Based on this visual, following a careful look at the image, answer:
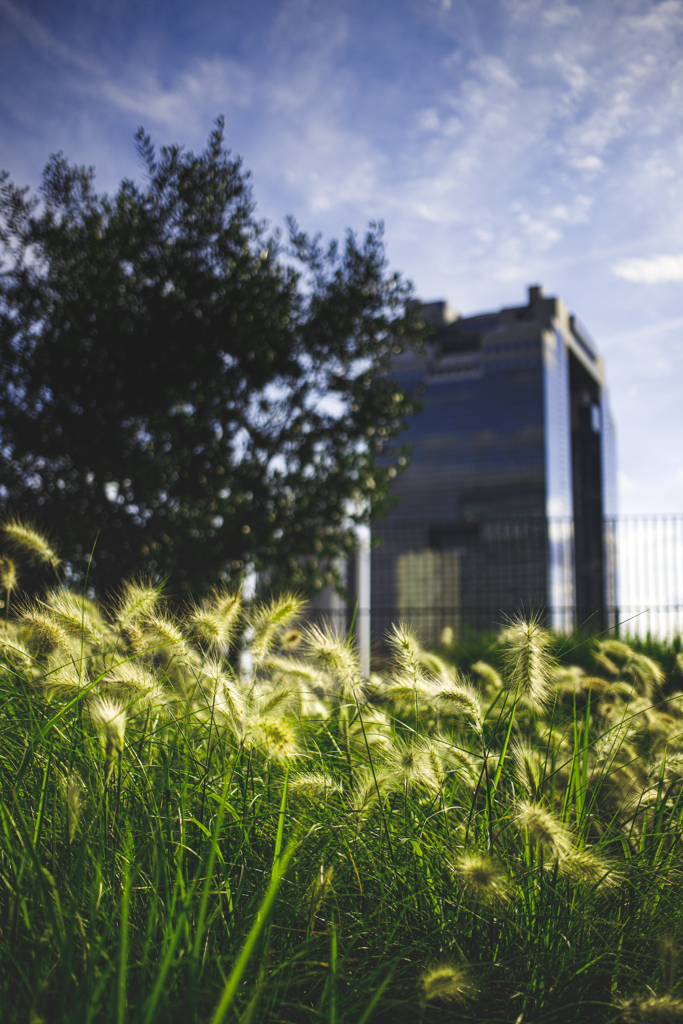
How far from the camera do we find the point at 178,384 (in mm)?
5578

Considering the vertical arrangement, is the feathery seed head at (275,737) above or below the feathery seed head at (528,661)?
below

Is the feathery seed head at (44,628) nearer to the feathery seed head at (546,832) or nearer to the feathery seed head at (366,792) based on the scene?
the feathery seed head at (366,792)

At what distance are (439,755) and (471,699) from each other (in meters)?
0.27

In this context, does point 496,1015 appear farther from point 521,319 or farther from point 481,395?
point 521,319

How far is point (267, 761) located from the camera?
5.04 feet

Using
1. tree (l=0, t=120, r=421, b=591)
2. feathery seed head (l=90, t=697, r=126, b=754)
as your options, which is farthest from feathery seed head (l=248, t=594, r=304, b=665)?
tree (l=0, t=120, r=421, b=591)

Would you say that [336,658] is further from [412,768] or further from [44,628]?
[44,628]

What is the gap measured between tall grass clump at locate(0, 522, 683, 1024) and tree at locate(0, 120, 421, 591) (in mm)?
3905

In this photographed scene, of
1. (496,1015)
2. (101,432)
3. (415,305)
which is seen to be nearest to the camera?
Answer: (496,1015)

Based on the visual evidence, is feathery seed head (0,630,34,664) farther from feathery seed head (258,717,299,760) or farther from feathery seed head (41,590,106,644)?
feathery seed head (258,717,299,760)

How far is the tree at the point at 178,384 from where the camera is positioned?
547 cm

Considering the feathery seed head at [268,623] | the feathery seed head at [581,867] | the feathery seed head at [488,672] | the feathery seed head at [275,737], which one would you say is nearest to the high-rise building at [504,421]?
the feathery seed head at [488,672]

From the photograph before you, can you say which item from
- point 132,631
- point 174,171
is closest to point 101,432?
point 174,171

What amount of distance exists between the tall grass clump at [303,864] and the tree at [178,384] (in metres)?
3.90
